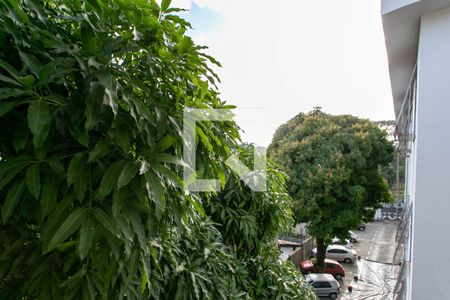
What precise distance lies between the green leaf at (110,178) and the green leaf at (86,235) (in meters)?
0.08

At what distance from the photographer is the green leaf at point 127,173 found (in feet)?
2.74

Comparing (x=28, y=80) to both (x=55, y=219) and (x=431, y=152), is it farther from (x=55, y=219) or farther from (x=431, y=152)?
(x=431, y=152)

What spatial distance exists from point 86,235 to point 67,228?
50 mm

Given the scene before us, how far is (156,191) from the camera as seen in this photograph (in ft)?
2.90

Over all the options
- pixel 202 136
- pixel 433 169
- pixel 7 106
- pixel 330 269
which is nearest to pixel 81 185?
pixel 7 106

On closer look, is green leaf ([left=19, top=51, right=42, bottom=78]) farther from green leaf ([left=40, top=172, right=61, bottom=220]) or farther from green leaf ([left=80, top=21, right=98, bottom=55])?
green leaf ([left=40, top=172, right=61, bottom=220])

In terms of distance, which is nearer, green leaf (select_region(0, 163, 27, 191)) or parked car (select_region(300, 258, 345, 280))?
green leaf (select_region(0, 163, 27, 191))

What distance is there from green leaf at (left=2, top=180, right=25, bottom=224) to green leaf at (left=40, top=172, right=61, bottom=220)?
0.05 m

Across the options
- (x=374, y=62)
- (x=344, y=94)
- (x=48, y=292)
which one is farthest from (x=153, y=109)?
(x=344, y=94)

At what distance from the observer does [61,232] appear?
0.81m

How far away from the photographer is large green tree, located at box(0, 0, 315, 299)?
840 millimetres

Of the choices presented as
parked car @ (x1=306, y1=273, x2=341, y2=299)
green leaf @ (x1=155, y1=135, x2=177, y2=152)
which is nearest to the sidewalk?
parked car @ (x1=306, y1=273, x2=341, y2=299)

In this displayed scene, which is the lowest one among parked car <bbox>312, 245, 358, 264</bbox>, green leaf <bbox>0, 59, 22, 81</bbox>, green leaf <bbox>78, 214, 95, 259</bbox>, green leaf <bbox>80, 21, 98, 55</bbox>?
parked car <bbox>312, 245, 358, 264</bbox>

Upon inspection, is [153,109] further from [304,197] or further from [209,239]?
[304,197]
